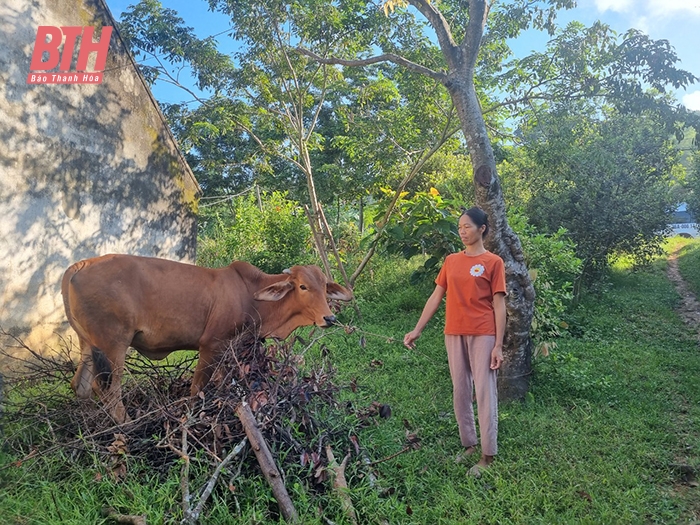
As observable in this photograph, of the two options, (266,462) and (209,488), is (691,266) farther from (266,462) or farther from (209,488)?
(209,488)

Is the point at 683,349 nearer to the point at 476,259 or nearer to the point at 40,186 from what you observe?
the point at 476,259

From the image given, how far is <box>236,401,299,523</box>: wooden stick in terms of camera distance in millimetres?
2896

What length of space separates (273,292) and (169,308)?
0.74 meters

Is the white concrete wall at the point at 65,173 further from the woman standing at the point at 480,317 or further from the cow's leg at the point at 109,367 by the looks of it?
the woman standing at the point at 480,317

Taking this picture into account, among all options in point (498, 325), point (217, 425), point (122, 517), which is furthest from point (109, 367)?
point (498, 325)

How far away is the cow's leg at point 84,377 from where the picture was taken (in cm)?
363

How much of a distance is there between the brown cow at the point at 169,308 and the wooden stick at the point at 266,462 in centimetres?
71

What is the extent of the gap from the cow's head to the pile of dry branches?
0.20 m

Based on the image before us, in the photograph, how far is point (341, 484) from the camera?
3.10m

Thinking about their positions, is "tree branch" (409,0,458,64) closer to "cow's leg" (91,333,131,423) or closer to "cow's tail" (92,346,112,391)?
"cow's leg" (91,333,131,423)

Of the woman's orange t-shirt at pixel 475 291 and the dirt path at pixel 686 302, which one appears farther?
the dirt path at pixel 686 302

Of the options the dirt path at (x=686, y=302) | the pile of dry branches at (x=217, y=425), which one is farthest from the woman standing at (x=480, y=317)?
the dirt path at (x=686, y=302)

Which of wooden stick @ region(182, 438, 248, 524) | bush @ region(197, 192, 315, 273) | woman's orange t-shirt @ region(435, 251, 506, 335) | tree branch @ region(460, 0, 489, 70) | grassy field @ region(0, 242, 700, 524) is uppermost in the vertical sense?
tree branch @ region(460, 0, 489, 70)

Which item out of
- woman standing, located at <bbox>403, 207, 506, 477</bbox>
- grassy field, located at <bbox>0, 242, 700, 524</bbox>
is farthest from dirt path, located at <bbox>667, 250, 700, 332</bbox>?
woman standing, located at <bbox>403, 207, 506, 477</bbox>
